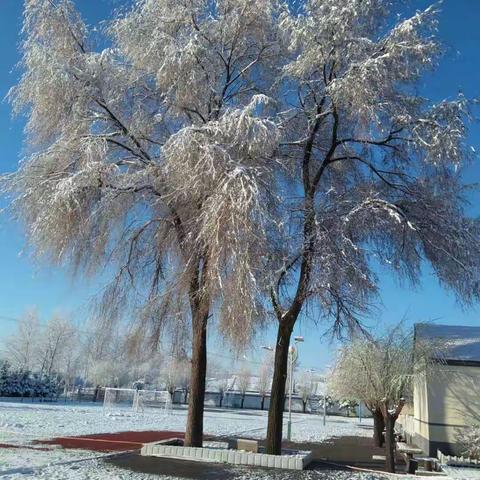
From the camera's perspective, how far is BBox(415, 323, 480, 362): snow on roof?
1744cm

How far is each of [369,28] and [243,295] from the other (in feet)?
24.4

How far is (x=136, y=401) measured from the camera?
130 ft

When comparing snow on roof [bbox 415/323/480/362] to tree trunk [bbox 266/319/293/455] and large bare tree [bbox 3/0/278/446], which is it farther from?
large bare tree [bbox 3/0/278/446]

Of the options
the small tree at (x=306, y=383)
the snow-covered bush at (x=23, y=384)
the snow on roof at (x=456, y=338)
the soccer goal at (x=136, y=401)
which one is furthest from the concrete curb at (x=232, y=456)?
the small tree at (x=306, y=383)

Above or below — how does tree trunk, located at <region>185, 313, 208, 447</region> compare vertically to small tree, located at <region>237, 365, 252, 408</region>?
below

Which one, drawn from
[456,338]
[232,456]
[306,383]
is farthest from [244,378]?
[232,456]

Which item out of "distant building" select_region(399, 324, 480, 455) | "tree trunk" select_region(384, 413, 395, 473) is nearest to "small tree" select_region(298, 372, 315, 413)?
"distant building" select_region(399, 324, 480, 455)

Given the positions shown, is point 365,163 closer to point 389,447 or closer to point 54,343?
point 389,447

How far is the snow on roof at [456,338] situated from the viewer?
17.4m

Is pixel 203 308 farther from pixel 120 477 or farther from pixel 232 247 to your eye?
pixel 120 477

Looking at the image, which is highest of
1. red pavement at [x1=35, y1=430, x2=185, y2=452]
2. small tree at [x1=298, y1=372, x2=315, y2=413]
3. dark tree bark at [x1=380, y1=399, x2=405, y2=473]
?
small tree at [x1=298, y1=372, x2=315, y2=413]

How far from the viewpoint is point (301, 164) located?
14.6 metres

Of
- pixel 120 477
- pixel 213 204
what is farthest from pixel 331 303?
pixel 120 477

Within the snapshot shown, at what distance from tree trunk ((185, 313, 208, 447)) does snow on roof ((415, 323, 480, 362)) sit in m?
7.90
